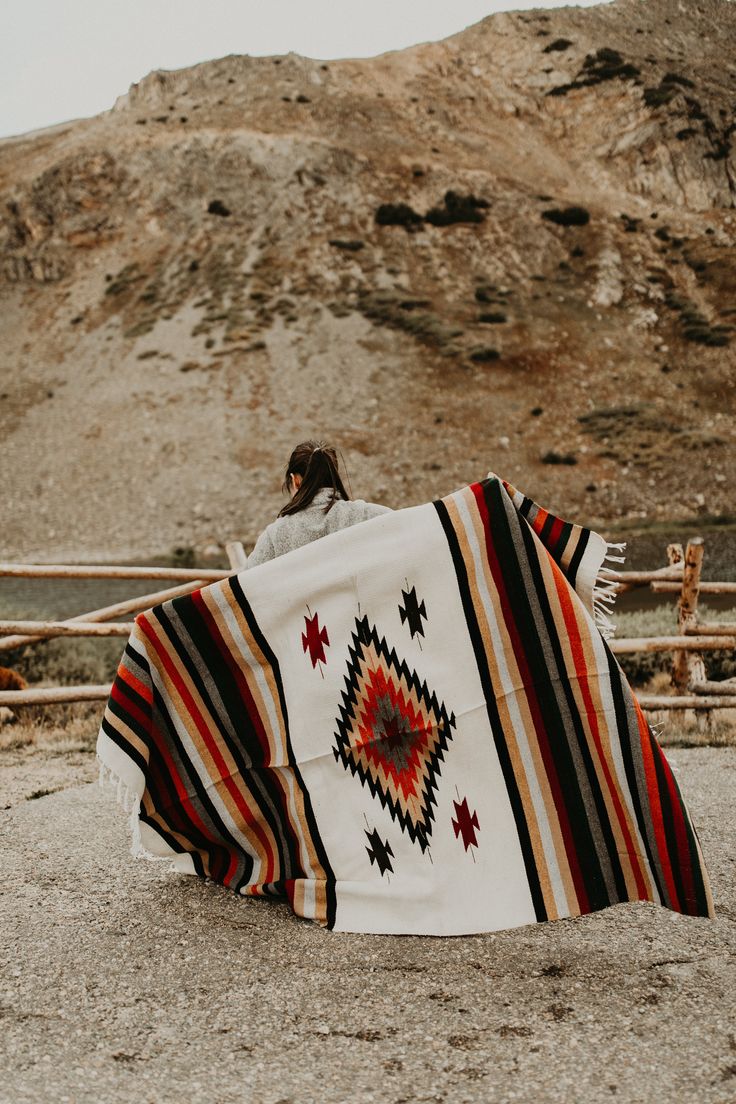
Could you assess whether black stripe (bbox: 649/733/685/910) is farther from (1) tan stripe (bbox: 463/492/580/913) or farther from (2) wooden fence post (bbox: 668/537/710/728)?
(2) wooden fence post (bbox: 668/537/710/728)

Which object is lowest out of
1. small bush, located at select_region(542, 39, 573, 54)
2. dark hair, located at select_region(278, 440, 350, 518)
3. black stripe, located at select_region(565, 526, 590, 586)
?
black stripe, located at select_region(565, 526, 590, 586)

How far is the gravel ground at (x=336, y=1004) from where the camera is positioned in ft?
7.52

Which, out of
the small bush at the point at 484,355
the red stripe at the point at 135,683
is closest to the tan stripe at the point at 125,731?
the red stripe at the point at 135,683

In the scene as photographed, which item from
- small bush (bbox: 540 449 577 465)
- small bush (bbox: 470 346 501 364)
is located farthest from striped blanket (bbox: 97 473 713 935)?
small bush (bbox: 470 346 501 364)

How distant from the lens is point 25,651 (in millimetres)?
9773

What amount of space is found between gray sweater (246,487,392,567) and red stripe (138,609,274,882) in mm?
475

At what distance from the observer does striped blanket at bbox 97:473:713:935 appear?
2869mm

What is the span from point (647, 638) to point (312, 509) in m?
3.93

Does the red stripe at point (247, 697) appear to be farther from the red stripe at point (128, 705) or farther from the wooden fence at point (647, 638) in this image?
the wooden fence at point (647, 638)

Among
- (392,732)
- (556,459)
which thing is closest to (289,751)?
(392,732)

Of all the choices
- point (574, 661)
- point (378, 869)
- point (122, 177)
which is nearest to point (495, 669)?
point (574, 661)

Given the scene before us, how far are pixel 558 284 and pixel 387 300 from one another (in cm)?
772

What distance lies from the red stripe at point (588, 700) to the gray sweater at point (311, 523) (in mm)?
824

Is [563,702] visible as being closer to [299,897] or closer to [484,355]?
[299,897]
